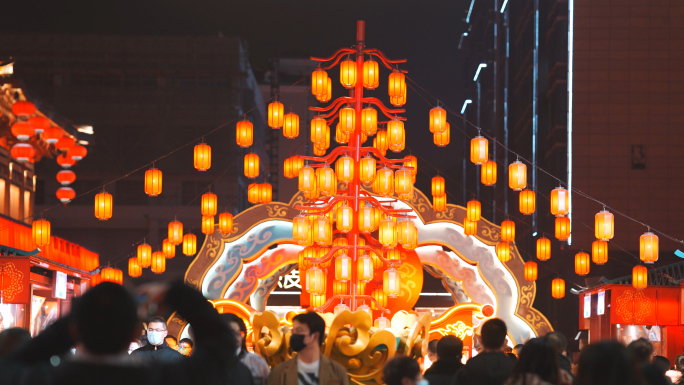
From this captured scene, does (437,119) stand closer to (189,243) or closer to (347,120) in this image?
(347,120)

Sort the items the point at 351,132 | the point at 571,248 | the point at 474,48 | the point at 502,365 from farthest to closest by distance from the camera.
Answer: the point at 474,48, the point at 571,248, the point at 351,132, the point at 502,365

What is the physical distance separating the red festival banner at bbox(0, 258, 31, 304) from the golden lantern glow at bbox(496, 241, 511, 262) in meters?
8.02

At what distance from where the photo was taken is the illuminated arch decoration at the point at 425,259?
15.1m

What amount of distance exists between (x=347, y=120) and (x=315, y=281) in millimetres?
2640

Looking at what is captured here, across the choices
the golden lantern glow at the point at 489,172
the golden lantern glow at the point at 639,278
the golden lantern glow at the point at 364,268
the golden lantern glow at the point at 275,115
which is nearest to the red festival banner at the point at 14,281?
the golden lantern glow at the point at 275,115

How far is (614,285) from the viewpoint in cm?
1672

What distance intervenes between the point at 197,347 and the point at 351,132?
9960mm

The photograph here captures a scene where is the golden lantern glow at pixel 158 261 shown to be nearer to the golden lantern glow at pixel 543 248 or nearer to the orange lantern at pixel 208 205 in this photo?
the orange lantern at pixel 208 205

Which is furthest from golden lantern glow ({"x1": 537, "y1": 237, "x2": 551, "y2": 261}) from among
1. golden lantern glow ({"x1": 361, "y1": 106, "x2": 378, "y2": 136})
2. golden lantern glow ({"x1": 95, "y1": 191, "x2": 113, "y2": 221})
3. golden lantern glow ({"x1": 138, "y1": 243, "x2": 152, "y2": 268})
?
golden lantern glow ({"x1": 95, "y1": 191, "x2": 113, "y2": 221})

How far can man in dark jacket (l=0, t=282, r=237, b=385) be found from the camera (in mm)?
2568

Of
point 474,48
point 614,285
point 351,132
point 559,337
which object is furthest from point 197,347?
point 474,48

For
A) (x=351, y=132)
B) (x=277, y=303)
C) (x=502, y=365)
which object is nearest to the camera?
(x=502, y=365)

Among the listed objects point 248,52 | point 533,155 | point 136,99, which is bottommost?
point 533,155

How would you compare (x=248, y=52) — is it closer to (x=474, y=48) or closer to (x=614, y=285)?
(x=474, y=48)
